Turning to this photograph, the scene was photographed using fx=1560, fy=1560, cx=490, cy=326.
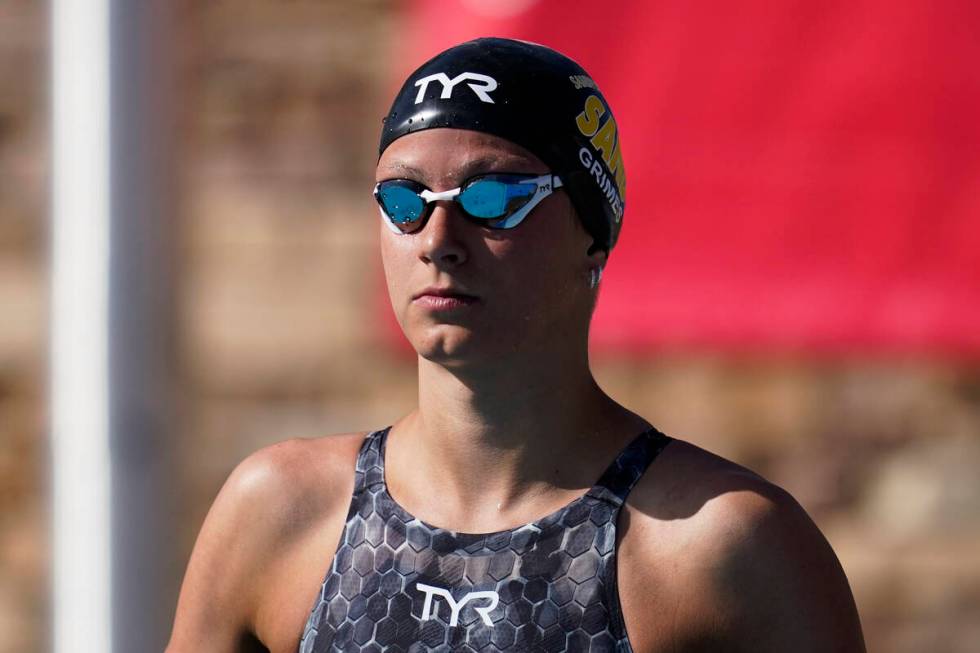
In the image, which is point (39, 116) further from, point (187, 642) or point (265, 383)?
point (187, 642)

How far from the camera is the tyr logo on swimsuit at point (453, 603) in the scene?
3.01 meters

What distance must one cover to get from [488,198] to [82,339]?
46.9 inches

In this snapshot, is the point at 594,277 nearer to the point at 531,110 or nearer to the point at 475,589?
the point at 531,110

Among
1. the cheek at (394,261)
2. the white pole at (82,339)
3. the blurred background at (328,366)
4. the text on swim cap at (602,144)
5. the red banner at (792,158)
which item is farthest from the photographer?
the blurred background at (328,366)

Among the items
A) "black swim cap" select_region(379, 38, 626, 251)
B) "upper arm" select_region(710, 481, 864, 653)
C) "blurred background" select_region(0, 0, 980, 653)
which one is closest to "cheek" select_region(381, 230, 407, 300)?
"black swim cap" select_region(379, 38, 626, 251)

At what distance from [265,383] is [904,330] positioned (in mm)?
3446

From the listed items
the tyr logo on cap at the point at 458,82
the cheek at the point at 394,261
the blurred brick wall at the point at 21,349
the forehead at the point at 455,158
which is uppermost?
the tyr logo on cap at the point at 458,82

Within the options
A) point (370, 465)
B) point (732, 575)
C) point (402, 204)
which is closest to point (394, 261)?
point (402, 204)

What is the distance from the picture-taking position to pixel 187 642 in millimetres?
3373

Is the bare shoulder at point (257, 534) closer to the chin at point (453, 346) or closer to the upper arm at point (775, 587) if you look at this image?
the chin at point (453, 346)

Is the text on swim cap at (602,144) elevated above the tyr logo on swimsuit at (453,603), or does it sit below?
above

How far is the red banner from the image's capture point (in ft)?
19.6

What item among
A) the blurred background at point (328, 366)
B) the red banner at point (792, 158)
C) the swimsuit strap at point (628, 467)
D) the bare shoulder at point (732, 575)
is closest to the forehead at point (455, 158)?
the swimsuit strap at point (628, 467)

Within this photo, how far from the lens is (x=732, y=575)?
2.93 metres
